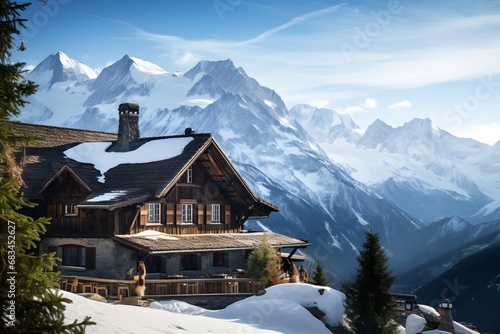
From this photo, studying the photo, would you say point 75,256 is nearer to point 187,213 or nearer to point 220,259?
point 187,213

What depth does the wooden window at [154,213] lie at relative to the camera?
1570 inches

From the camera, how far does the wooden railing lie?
3288 centimetres

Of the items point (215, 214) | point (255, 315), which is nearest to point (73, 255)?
point (215, 214)

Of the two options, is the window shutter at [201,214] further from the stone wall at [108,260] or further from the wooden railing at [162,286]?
the wooden railing at [162,286]

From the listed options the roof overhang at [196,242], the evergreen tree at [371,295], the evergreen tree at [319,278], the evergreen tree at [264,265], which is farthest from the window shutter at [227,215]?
the evergreen tree at [371,295]

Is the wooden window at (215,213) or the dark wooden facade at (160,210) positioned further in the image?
the wooden window at (215,213)

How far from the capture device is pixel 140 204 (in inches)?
1510

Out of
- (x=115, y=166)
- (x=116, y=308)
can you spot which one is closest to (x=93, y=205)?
(x=115, y=166)

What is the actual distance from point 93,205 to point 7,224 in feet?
Result: 82.6

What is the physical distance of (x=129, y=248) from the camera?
36.4 m

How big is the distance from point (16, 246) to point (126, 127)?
33795 millimetres

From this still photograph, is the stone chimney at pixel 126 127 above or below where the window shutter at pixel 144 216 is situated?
above

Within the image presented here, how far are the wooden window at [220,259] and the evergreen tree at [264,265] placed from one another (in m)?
4.90

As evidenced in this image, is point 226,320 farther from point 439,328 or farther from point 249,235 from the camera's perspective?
point 249,235
